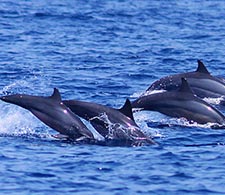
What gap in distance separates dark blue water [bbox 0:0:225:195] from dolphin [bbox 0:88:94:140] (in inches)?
16.4

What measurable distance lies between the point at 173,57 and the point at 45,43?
17.2 feet

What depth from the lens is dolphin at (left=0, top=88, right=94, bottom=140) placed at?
2248 centimetres

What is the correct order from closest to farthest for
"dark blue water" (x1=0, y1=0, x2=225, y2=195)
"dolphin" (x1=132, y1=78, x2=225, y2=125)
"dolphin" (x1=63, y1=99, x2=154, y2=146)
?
"dark blue water" (x1=0, y1=0, x2=225, y2=195)
"dolphin" (x1=63, y1=99, x2=154, y2=146)
"dolphin" (x1=132, y1=78, x2=225, y2=125)

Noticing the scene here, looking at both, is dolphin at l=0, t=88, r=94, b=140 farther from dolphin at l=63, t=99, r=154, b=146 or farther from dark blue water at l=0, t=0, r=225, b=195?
dark blue water at l=0, t=0, r=225, b=195

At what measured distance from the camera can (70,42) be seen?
132 feet

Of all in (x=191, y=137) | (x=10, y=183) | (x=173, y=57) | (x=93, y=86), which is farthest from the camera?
(x=173, y=57)

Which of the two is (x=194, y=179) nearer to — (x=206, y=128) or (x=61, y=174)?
(x=61, y=174)

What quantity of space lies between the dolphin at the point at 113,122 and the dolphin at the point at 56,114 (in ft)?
0.80

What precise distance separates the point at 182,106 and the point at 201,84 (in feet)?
9.80

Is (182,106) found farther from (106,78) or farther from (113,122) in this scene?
(106,78)

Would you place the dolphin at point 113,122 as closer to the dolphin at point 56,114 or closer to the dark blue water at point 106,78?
the dolphin at point 56,114

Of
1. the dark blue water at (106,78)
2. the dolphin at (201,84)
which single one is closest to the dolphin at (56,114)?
the dark blue water at (106,78)

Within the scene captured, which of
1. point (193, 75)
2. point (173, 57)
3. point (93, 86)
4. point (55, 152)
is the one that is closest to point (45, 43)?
point (173, 57)

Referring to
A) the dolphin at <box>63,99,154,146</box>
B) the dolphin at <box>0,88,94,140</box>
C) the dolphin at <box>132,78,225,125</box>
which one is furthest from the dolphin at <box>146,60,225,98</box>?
the dolphin at <box>0,88,94,140</box>
